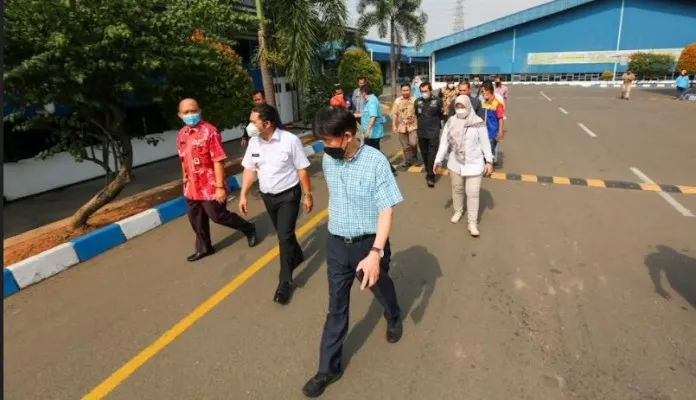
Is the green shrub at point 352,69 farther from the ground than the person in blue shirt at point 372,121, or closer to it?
farther from the ground

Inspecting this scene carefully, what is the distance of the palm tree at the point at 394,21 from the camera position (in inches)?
970

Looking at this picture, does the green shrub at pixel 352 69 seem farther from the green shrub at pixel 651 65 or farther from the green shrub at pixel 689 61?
the green shrub at pixel 651 65

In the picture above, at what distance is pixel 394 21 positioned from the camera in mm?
25734

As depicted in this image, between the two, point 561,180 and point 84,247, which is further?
point 561,180

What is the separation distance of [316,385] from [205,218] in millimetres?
2513

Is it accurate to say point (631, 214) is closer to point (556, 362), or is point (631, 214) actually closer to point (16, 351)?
point (556, 362)

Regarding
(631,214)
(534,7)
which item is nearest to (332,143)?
(631,214)

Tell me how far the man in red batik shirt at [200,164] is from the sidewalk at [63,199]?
280 centimetres

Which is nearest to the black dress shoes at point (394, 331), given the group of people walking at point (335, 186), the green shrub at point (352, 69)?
→ the group of people walking at point (335, 186)

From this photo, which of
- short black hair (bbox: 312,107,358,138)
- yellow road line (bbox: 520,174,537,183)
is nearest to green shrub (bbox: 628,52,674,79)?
yellow road line (bbox: 520,174,537,183)

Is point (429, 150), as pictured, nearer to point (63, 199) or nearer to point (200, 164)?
point (200, 164)

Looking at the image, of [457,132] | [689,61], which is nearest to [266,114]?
[457,132]

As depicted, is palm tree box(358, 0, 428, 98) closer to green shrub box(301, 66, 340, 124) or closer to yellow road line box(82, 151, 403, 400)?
green shrub box(301, 66, 340, 124)

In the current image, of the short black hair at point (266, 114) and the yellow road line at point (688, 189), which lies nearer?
the short black hair at point (266, 114)
